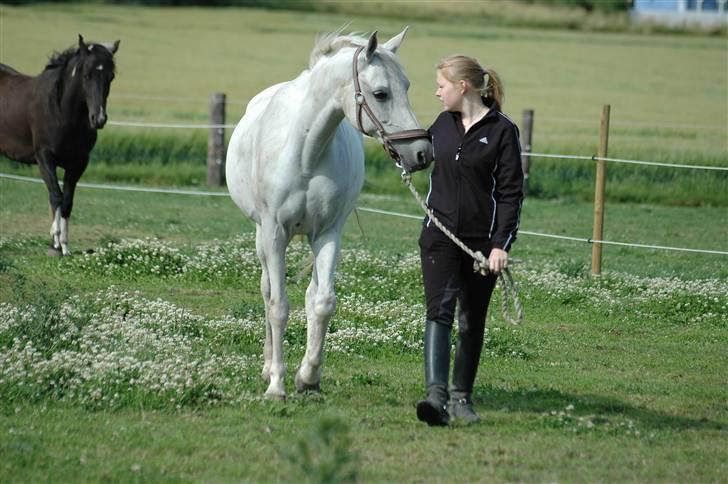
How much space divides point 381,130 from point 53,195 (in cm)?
833

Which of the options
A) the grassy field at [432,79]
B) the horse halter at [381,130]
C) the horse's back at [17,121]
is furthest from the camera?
the grassy field at [432,79]

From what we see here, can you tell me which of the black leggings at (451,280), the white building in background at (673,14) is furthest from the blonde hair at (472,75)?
the white building in background at (673,14)

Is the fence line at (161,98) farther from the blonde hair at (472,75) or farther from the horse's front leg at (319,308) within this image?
the blonde hair at (472,75)

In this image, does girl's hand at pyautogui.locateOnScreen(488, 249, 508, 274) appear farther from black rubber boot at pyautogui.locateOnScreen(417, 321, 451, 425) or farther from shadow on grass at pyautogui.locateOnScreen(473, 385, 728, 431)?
shadow on grass at pyautogui.locateOnScreen(473, 385, 728, 431)

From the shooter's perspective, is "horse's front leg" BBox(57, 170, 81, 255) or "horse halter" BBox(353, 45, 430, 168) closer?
"horse halter" BBox(353, 45, 430, 168)

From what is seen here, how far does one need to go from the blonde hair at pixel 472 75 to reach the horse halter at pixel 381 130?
377mm

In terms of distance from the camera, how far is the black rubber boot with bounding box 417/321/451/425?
643cm

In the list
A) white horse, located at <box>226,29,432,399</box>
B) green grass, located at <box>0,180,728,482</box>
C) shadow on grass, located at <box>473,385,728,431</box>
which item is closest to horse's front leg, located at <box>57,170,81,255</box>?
green grass, located at <box>0,180,728,482</box>

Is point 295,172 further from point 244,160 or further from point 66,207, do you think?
point 66,207

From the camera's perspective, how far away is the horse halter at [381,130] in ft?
21.0

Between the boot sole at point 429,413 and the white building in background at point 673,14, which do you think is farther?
the white building in background at point 673,14

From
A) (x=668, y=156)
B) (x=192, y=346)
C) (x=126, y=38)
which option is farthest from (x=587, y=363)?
(x=126, y=38)

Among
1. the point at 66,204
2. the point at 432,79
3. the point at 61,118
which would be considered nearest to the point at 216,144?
the point at 61,118

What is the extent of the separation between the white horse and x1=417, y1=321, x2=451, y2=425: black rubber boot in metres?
0.89
